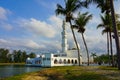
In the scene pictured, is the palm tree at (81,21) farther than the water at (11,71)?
No

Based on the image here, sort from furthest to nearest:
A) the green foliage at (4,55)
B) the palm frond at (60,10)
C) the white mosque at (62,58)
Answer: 1. the green foliage at (4,55)
2. the white mosque at (62,58)
3. the palm frond at (60,10)

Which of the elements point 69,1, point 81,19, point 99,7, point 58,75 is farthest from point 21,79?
point 81,19

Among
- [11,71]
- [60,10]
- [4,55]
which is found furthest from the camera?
[4,55]

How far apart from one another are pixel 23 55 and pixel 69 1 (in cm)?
14542

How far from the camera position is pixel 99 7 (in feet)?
124

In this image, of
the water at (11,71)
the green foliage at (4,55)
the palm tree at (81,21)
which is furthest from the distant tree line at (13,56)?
the palm tree at (81,21)

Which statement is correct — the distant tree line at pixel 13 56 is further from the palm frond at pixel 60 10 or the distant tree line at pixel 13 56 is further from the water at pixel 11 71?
the palm frond at pixel 60 10

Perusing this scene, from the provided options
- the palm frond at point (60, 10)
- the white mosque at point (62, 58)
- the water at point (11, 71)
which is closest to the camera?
the palm frond at point (60, 10)

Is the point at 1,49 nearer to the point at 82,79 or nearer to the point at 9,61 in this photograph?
the point at 9,61

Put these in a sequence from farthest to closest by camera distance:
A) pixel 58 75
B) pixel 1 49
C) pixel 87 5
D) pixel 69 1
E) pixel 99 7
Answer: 1. pixel 1 49
2. pixel 69 1
3. pixel 99 7
4. pixel 87 5
5. pixel 58 75

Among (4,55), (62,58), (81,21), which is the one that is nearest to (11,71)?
(81,21)

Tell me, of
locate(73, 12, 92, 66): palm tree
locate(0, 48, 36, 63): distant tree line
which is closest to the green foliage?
locate(0, 48, 36, 63): distant tree line

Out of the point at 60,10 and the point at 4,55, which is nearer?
the point at 60,10

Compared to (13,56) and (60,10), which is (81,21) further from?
(13,56)
